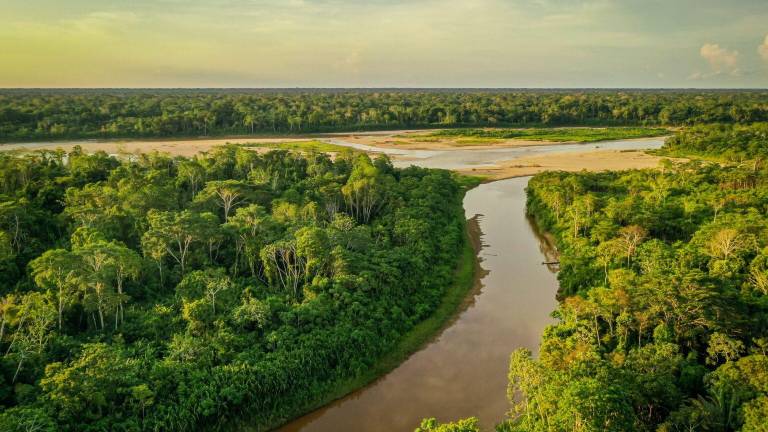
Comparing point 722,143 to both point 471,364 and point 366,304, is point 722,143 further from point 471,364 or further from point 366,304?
point 366,304

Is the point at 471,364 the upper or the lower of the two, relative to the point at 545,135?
lower

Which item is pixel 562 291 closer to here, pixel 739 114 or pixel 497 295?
pixel 497 295

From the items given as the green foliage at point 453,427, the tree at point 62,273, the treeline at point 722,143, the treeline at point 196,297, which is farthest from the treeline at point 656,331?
the treeline at point 722,143

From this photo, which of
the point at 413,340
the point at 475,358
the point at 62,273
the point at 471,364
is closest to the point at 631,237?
the point at 475,358

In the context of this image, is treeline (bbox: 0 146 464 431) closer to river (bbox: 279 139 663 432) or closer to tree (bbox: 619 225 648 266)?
river (bbox: 279 139 663 432)

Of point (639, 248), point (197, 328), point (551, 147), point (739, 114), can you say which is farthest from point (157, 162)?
point (739, 114)

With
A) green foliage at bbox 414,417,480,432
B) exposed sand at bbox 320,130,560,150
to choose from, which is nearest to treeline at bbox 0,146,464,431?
green foliage at bbox 414,417,480,432
